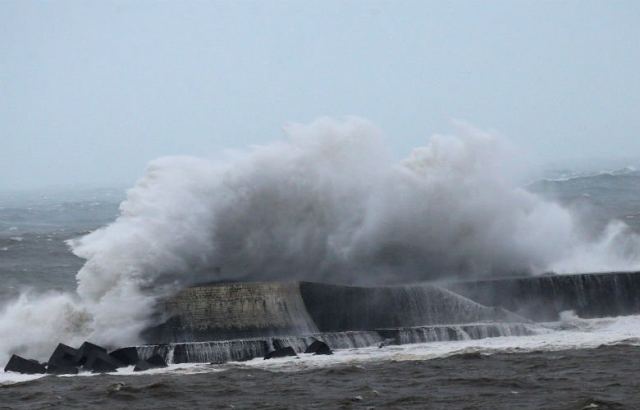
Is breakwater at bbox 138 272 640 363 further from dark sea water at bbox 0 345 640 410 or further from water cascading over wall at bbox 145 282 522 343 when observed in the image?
dark sea water at bbox 0 345 640 410

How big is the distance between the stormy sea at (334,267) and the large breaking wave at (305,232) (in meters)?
0.04

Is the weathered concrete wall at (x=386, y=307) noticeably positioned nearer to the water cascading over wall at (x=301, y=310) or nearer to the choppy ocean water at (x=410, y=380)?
the water cascading over wall at (x=301, y=310)

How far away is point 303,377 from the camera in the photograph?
62.0 ft

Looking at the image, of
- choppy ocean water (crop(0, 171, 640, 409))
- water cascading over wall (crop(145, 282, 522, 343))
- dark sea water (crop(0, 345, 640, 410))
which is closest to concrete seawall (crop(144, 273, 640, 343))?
water cascading over wall (crop(145, 282, 522, 343))

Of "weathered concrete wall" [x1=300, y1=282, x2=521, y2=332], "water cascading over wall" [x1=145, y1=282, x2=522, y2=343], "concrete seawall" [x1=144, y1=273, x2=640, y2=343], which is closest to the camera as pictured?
"water cascading over wall" [x1=145, y1=282, x2=522, y2=343]

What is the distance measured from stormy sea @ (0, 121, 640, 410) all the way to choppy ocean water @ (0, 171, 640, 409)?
1.8 inches

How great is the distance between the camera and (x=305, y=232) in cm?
2731

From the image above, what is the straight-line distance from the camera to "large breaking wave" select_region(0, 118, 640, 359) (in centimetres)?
2411

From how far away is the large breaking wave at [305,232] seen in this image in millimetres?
24109

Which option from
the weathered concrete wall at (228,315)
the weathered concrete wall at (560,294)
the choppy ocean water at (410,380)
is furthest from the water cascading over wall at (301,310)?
the choppy ocean water at (410,380)

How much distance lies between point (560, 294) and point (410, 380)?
8.74 metres

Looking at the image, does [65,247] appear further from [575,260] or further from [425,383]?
[425,383]

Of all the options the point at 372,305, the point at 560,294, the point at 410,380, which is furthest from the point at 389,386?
the point at 560,294

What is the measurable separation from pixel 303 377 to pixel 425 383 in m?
2.05
